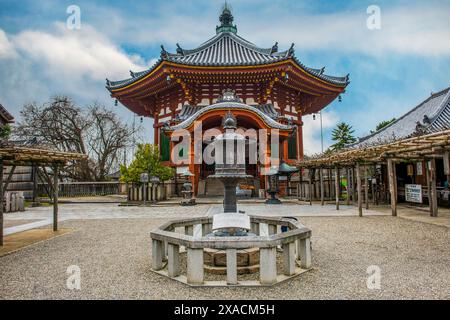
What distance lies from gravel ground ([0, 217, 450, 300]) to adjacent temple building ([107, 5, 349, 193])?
1068cm

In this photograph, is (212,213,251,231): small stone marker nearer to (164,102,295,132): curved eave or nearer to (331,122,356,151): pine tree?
(164,102,295,132): curved eave

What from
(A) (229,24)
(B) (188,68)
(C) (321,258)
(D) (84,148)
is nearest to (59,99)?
(D) (84,148)

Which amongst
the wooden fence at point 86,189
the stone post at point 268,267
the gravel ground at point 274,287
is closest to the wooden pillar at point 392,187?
the gravel ground at point 274,287

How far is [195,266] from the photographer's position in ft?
13.7

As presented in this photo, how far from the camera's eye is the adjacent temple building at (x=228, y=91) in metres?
18.4

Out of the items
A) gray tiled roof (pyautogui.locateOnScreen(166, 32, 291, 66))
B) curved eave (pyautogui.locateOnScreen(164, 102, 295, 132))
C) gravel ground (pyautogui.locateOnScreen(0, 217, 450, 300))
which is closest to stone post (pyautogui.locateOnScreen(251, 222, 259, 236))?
gravel ground (pyautogui.locateOnScreen(0, 217, 450, 300))

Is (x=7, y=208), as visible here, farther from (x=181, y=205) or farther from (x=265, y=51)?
(x=265, y=51)

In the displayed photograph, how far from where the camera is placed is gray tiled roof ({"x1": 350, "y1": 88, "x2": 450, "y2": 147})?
50.3 ft

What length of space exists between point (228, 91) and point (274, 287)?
543 inches

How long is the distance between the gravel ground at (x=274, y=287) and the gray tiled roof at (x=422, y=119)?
9.18m

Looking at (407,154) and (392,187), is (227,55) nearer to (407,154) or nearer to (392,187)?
(407,154)

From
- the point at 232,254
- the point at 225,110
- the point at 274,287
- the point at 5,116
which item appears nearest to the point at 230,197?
the point at 232,254

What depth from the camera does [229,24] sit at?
92.9 feet

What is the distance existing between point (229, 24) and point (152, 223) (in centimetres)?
2391
